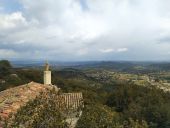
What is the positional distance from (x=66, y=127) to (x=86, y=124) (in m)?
0.94

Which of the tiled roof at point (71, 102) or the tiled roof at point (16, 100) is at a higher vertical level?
the tiled roof at point (71, 102)

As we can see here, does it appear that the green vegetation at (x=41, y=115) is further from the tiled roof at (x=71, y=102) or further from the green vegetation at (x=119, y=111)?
the tiled roof at (x=71, y=102)

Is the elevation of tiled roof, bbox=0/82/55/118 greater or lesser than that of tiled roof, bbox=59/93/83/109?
lesser

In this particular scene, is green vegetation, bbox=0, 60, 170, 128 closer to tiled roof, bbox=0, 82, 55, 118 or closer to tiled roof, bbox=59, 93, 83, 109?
tiled roof, bbox=59, 93, 83, 109

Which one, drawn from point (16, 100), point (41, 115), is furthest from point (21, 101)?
point (41, 115)

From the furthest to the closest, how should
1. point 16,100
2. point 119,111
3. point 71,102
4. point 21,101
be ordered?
point 119,111
point 16,100
point 21,101
point 71,102

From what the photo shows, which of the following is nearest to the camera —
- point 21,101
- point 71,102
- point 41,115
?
point 41,115

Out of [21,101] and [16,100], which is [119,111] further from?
[21,101]

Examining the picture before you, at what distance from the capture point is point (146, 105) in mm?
39312

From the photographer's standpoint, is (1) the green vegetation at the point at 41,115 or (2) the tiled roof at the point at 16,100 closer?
(1) the green vegetation at the point at 41,115

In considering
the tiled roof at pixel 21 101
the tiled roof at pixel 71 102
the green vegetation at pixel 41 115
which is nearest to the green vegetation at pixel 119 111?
the green vegetation at pixel 41 115

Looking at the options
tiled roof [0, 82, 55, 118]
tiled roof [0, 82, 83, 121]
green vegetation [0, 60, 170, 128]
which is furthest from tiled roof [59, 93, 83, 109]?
tiled roof [0, 82, 55, 118]

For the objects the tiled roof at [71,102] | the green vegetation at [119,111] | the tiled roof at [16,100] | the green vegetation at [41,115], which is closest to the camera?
the green vegetation at [41,115]

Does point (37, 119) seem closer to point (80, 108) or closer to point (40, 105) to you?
point (40, 105)
